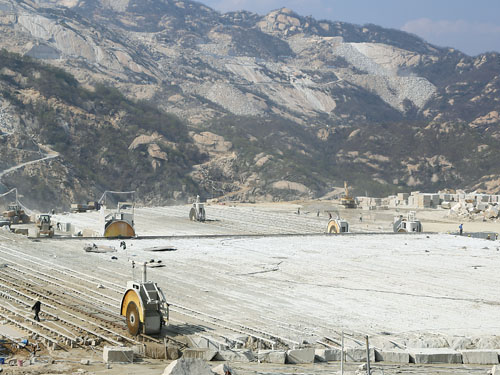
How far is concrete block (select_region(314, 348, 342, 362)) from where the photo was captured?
73.6 ft

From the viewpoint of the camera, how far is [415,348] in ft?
80.4

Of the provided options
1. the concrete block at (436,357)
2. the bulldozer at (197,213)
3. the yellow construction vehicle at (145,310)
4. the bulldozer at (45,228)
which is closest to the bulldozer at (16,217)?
the bulldozer at (45,228)

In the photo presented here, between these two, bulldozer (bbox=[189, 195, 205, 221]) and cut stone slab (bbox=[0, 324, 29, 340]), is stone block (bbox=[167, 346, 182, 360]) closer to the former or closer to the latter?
cut stone slab (bbox=[0, 324, 29, 340])

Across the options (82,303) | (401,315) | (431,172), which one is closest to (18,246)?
(82,303)

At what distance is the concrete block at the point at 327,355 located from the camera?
73.6 feet

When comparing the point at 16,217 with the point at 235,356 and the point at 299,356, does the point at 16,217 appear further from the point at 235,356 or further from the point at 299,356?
the point at 299,356

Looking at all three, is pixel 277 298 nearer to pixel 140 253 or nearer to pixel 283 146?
pixel 140 253

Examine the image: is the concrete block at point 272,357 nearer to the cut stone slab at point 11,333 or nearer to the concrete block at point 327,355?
the concrete block at point 327,355

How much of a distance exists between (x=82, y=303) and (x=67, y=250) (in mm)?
15430

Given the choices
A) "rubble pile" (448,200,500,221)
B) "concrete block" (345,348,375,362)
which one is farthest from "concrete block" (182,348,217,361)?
"rubble pile" (448,200,500,221)

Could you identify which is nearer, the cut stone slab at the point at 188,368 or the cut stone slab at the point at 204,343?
the cut stone slab at the point at 188,368

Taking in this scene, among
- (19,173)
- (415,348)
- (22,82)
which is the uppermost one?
(22,82)

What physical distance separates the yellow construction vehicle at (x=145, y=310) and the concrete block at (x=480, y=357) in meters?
8.84

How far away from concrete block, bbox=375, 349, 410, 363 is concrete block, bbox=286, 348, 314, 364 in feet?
6.71
